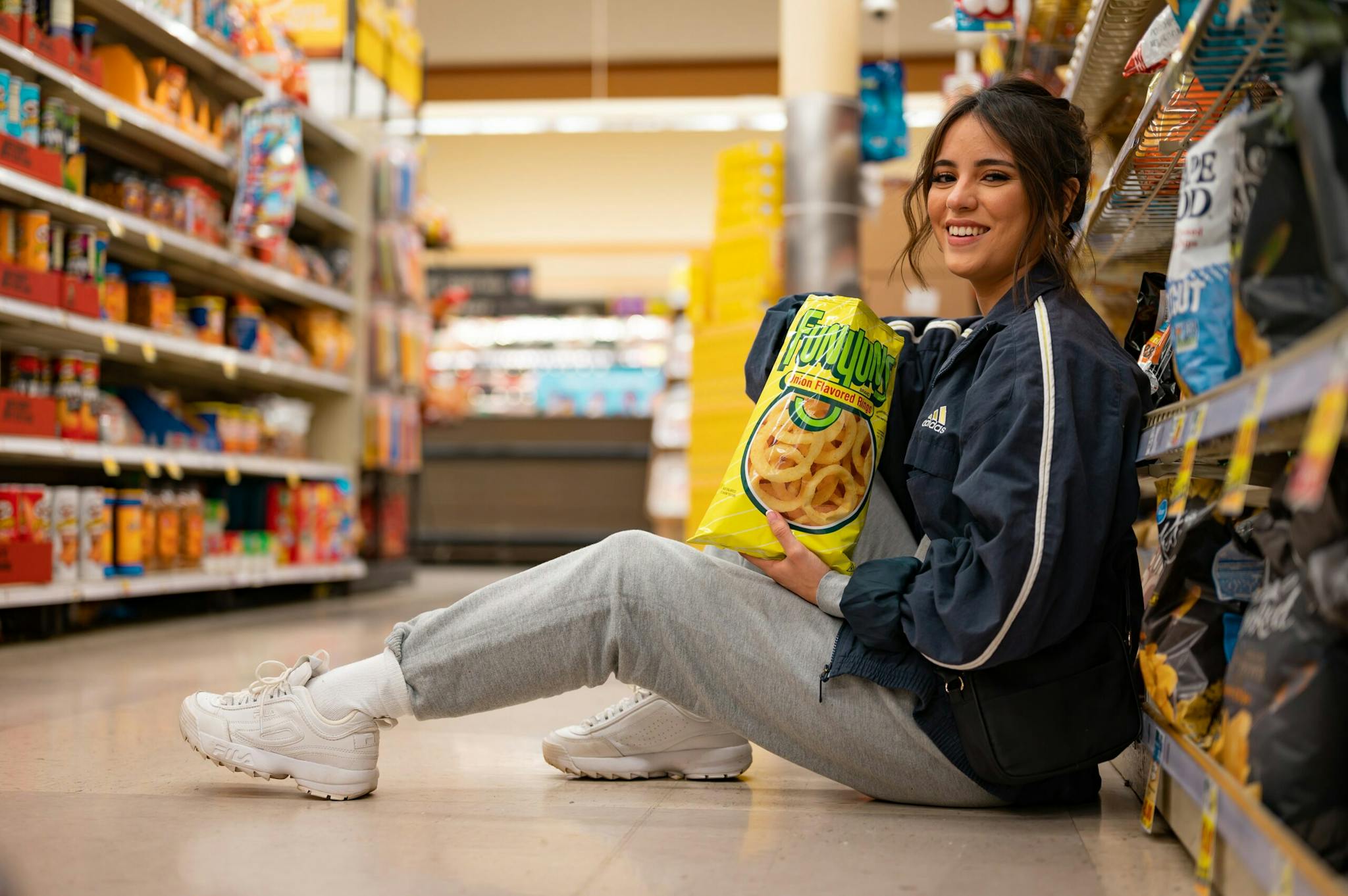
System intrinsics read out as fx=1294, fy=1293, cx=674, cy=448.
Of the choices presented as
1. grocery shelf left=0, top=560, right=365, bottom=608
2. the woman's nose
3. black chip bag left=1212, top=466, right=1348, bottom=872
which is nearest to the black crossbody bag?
black chip bag left=1212, top=466, right=1348, bottom=872

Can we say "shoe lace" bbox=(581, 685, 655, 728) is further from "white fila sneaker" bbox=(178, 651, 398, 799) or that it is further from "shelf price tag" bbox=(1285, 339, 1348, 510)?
"shelf price tag" bbox=(1285, 339, 1348, 510)

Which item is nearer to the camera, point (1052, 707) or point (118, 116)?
point (1052, 707)

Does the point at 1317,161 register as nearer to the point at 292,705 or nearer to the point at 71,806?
the point at 292,705

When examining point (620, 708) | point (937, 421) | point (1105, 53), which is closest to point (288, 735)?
point (620, 708)

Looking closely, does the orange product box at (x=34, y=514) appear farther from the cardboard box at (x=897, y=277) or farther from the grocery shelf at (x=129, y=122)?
the cardboard box at (x=897, y=277)

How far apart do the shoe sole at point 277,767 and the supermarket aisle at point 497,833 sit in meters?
0.03

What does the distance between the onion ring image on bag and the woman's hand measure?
0.07 feet

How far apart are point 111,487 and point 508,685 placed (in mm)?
3889

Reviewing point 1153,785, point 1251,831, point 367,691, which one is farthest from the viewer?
point 367,691

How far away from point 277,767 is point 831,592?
0.84 meters

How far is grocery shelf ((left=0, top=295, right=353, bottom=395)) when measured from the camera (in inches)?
154

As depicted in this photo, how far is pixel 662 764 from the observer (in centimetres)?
212

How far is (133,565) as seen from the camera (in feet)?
14.5

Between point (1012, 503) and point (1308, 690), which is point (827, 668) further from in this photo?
point (1308, 690)
